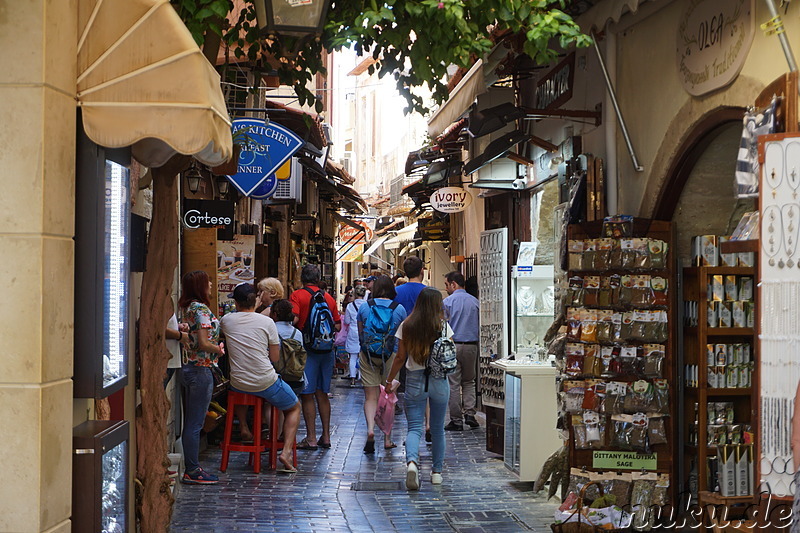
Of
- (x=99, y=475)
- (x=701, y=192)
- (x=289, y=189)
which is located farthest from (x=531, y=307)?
(x=289, y=189)

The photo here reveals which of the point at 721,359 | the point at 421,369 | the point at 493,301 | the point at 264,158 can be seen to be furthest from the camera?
the point at 493,301

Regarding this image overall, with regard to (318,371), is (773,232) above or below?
above

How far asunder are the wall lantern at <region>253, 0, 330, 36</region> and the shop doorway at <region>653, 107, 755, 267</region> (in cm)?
308

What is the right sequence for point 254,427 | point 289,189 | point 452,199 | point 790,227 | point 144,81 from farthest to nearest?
point 452,199
point 289,189
point 254,427
point 790,227
point 144,81

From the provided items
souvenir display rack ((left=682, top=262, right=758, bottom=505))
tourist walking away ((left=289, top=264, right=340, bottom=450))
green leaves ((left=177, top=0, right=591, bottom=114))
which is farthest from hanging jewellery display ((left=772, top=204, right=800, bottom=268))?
tourist walking away ((left=289, top=264, right=340, bottom=450))

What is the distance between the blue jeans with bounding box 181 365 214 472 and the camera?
9938 millimetres

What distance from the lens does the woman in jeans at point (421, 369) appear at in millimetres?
10188

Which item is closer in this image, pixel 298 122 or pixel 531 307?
pixel 531 307

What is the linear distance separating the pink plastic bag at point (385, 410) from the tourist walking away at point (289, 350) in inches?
35.9

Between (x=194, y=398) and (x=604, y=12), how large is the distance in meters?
5.11

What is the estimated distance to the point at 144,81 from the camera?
454cm

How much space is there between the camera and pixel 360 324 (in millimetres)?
12445

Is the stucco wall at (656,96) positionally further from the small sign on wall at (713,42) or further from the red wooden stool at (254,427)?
the red wooden stool at (254,427)

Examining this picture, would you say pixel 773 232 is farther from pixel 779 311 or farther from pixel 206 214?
pixel 206 214
